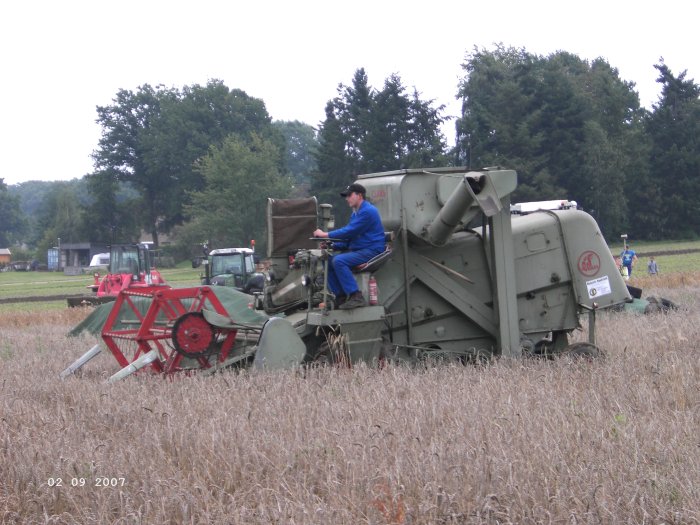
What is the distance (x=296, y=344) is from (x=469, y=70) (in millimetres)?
74448

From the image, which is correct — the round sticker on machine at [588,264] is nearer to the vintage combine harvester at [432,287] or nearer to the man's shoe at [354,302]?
the vintage combine harvester at [432,287]

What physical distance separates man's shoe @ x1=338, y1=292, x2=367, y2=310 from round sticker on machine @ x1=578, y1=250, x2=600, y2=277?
2594mm

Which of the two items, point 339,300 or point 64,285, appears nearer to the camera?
point 339,300

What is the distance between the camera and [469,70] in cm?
8088

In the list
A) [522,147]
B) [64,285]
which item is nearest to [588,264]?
[522,147]

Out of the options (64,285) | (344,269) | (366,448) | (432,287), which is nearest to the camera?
(366,448)

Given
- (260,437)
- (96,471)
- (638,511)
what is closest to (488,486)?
(638,511)

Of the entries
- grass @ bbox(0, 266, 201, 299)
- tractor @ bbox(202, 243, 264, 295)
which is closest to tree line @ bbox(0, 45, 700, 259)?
grass @ bbox(0, 266, 201, 299)

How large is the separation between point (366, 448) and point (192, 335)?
13.7 ft

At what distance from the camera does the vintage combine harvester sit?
370 inches

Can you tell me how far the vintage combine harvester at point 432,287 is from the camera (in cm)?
939

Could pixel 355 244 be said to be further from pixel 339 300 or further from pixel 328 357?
pixel 328 357

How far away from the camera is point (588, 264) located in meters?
10.4

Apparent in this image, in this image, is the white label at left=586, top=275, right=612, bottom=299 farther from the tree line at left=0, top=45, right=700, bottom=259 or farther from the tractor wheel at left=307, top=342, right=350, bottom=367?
the tree line at left=0, top=45, right=700, bottom=259
